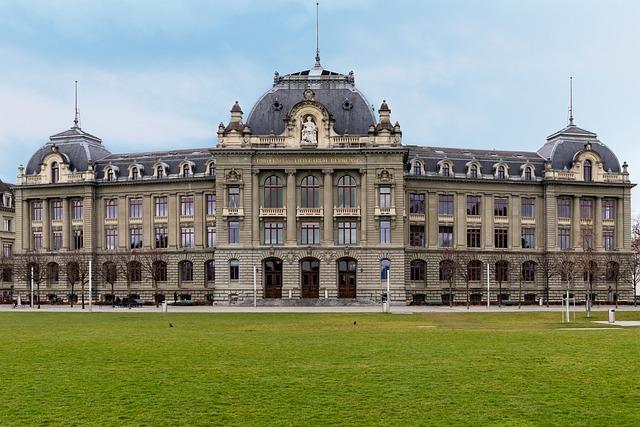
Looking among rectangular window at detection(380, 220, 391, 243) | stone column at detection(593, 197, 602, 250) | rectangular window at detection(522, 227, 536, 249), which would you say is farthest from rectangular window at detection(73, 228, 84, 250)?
stone column at detection(593, 197, 602, 250)

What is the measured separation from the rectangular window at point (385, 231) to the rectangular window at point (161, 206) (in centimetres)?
3192

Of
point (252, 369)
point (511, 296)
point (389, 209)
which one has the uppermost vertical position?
point (389, 209)

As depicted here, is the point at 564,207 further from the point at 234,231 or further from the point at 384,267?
the point at 234,231

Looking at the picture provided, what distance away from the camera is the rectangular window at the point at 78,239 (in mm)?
110719

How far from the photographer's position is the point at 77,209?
111 meters

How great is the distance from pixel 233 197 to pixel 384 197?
18.8m

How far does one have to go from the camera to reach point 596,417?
58.9 feet

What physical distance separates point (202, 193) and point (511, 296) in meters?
44.9

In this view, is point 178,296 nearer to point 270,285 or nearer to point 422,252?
point 270,285

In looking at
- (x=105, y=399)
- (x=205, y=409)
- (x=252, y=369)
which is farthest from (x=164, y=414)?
(x=252, y=369)

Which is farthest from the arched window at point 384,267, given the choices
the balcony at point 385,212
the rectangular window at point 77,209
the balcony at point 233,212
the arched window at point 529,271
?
the rectangular window at point 77,209

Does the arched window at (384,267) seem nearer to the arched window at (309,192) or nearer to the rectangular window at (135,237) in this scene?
the arched window at (309,192)

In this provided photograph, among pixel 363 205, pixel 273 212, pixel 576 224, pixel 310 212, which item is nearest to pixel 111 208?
pixel 273 212

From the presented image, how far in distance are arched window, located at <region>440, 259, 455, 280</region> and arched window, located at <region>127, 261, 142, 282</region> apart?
4163cm
